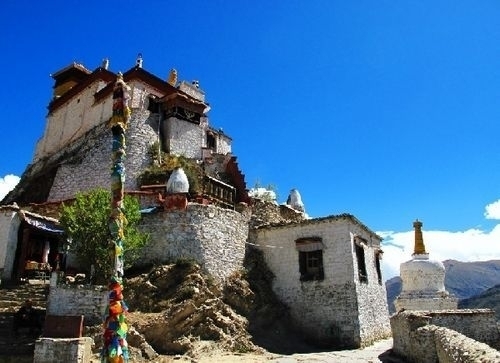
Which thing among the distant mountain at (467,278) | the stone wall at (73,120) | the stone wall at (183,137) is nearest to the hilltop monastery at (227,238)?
the stone wall at (183,137)

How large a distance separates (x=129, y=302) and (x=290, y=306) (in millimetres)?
8521

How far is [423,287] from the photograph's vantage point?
24750mm

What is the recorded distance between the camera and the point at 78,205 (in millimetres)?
19266

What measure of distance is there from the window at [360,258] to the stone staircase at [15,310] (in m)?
15.2

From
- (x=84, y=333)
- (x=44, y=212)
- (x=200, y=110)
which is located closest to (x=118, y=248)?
(x=84, y=333)

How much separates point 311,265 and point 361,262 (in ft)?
9.55

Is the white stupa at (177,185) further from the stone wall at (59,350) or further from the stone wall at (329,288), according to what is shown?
the stone wall at (59,350)

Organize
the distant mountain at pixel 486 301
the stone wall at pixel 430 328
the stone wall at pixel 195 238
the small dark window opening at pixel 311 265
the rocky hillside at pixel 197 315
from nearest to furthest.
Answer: the stone wall at pixel 430 328 < the rocky hillside at pixel 197 315 < the stone wall at pixel 195 238 < the small dark window opening at pixel 311 265 < the distant mountain at pixel 486 301

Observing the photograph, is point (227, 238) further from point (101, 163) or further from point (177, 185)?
point (101, 163)

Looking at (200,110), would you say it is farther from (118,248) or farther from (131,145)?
(118,248)

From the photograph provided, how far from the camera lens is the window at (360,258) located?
2284 centimetres

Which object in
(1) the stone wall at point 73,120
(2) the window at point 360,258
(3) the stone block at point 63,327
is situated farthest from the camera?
(1) the stone wall at point 73,120

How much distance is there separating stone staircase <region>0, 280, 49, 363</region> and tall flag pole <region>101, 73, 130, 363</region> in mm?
9137

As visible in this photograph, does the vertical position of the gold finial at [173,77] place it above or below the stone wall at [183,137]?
above
